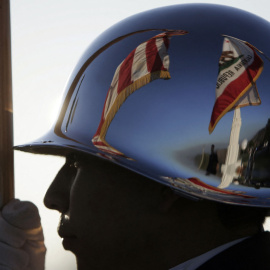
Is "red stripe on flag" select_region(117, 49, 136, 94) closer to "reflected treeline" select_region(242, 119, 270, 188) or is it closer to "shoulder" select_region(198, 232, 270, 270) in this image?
"reflected treeline" select_region(242, 119, 270, 188)

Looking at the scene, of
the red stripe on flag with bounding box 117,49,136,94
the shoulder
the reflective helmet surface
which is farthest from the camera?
the red stripe on flag with bounding box 117,49,136,94

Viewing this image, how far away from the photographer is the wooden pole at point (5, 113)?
10.5ft

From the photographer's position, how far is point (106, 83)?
8.91 feet

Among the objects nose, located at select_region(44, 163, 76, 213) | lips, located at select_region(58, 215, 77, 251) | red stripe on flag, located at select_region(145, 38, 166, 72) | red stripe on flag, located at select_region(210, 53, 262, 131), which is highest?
red stripe on flag, located at select_region(145, 38, 166, 72)

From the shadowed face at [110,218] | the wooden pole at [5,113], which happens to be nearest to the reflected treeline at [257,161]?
the shadowed face at [110,218]

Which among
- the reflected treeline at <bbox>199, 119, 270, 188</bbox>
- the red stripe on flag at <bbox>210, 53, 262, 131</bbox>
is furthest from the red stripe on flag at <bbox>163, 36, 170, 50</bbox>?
the reflected treeline at <bbox>199, 119, 270, 188</bbox>

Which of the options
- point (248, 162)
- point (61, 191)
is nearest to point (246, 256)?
point (248, 162)

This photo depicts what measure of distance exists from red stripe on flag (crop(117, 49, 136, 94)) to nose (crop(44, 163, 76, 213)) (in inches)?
17.8

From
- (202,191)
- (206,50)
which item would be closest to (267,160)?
(202,191)

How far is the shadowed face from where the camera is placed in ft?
8.54

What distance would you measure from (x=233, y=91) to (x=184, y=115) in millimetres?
250

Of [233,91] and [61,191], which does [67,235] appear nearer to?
[61,191]

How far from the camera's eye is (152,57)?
2668 millimetres

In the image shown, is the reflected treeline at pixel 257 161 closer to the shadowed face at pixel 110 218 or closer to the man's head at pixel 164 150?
the man's head at pixel 164 150
